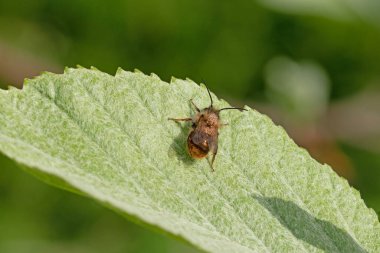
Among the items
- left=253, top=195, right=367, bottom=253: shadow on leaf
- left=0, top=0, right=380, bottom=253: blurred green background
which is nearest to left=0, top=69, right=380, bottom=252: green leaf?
left=253, top=195, right=367, bottom=253: shadow on leaf

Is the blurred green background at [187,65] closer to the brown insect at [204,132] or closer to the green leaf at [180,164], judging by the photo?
the brown insect at [204,132]

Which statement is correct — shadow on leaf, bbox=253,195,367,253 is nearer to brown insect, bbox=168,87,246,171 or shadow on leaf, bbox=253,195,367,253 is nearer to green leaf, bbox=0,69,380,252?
green leaf, bbox=0,69,380,252

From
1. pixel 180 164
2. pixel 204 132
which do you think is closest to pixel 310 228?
pixel 180 164

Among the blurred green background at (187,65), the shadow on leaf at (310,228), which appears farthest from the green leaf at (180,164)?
the blurred green background at (187,65)

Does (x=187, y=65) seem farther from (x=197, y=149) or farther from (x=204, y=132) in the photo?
(x=197, y=149)

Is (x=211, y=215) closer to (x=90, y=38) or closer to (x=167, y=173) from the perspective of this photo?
(x=167, y=173)

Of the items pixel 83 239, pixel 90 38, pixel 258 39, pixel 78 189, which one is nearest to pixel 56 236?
pixel 83 239
